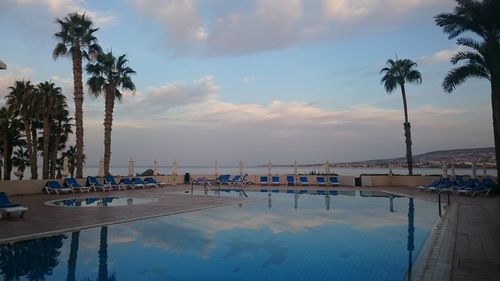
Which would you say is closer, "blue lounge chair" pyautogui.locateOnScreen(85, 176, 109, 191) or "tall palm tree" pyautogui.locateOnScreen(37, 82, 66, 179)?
"blue lounge chair" pyautogui.locateOnScreen(85, 176, 109, 191)

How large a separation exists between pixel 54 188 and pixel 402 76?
78.7 feet

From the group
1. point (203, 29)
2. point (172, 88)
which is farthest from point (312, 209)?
point (172, 88)

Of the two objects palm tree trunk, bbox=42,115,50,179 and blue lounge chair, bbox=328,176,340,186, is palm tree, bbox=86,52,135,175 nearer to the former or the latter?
palm tree trunk, bbox=42,115,50,179

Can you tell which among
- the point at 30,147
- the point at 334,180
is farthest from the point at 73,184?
the point at 334,180

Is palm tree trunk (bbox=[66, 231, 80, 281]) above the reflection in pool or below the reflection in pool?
below

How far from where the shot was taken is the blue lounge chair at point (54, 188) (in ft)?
60.4

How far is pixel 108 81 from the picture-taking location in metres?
25.9

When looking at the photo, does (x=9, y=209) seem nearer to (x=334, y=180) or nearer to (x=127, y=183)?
(x=127, y=183)

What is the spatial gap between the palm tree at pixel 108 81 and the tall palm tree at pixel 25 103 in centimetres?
409

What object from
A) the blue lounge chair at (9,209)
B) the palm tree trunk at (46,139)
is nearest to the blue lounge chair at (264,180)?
the palm tree trunk at (46,139)


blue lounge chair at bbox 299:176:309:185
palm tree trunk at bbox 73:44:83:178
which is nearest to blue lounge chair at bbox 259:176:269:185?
blue lounge chair at bbox 299:176:309:185

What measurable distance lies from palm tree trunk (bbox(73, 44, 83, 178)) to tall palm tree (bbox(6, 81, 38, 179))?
3.79 metres

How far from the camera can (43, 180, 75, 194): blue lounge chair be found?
60.4 ft

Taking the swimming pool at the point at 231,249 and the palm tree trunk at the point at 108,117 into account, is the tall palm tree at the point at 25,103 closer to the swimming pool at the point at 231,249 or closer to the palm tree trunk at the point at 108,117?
the palm tree trunk at the point at 108,117
